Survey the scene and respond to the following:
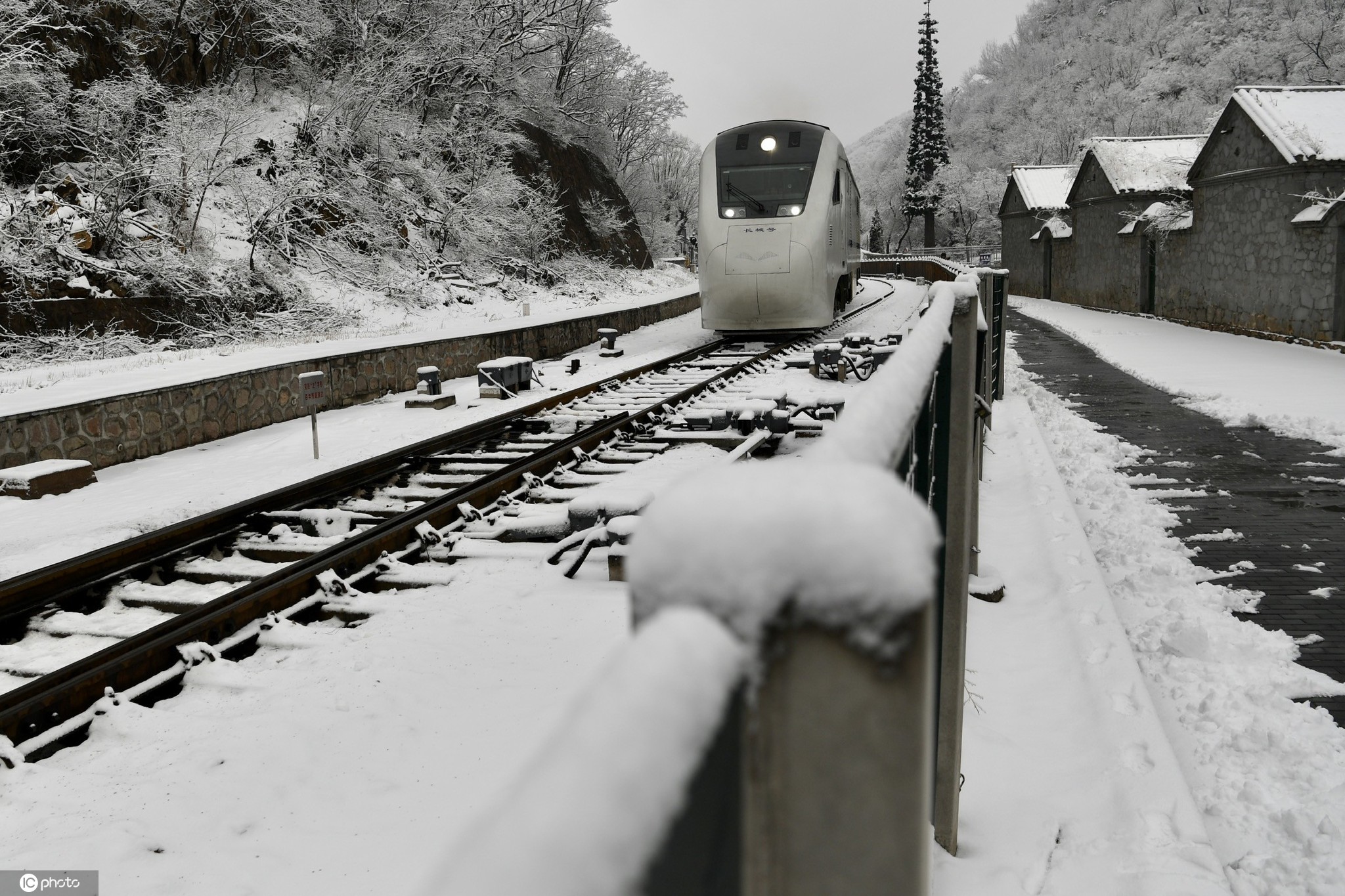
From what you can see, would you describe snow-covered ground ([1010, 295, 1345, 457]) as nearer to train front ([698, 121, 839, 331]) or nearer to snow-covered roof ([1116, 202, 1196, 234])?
snow-covered roof ([1116, 202, 1196, 234])

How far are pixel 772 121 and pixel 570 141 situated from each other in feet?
82.5

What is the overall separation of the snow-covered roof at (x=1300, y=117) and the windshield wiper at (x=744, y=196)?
10.9m

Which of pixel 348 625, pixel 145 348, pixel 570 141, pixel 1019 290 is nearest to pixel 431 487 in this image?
pixel 348 625

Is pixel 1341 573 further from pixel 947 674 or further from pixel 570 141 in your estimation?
pixel 570 141

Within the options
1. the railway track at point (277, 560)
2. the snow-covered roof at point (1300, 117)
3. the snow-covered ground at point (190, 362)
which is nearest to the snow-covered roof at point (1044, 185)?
the snow-covered roof at point (1300, 117)

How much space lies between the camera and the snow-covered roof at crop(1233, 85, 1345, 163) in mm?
19031

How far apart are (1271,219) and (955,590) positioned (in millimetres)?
21108

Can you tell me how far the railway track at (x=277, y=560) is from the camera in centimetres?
426

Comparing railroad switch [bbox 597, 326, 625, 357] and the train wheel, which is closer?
railroad switch [bbox 597, 326, 625, 357]

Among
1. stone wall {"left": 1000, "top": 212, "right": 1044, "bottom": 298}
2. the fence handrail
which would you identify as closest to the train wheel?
the fence handrail

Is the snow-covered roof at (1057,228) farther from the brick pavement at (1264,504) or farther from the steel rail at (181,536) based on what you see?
the steel rail at (181,536)

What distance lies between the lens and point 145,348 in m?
15.8

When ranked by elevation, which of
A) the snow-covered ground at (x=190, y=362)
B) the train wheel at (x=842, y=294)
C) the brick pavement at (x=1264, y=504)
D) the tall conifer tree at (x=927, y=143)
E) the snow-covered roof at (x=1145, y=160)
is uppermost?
the tall conifer tree at (x=927, y=143)

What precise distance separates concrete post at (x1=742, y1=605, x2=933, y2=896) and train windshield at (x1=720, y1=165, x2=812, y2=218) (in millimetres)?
15911
